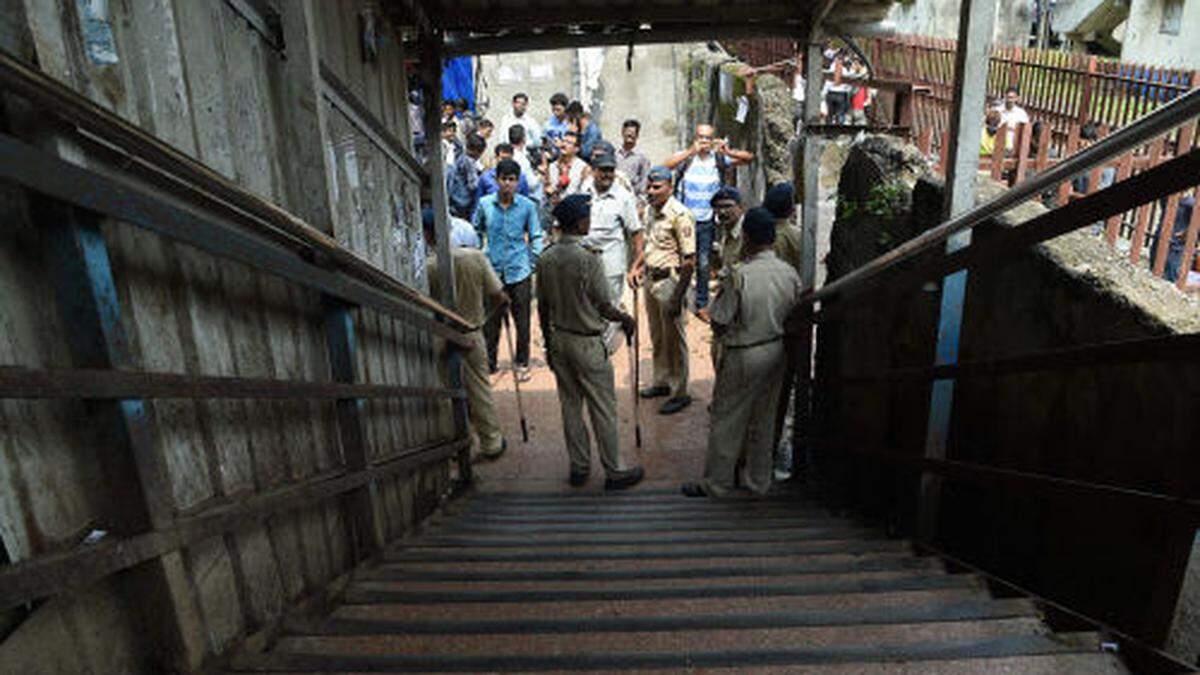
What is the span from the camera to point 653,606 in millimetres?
2545

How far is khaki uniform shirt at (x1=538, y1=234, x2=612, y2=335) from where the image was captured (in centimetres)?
496

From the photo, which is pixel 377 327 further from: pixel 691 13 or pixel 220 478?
pixel 691 13

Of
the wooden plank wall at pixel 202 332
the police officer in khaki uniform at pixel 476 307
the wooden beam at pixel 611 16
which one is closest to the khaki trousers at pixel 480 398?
the police officer in khaki uniform at pixel 476 307

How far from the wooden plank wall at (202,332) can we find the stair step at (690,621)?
279 mm

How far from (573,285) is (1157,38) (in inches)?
767

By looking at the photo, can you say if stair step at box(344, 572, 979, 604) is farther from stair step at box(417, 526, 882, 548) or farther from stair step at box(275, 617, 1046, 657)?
stair step at box(417, 526, 882, 548)

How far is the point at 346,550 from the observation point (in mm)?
2904

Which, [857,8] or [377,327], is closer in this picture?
[377,327]

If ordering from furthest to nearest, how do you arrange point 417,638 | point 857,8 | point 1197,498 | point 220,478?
point 857,8 → point 417,638 → point 220,478 → point 1197,498

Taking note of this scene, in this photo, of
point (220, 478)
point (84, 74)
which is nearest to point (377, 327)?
point (220, 478)

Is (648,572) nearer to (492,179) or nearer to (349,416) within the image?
(349,416)

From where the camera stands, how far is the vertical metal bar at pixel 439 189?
4887mm

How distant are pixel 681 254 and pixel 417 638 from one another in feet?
16.0

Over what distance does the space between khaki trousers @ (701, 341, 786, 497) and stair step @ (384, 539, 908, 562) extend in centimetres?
135
